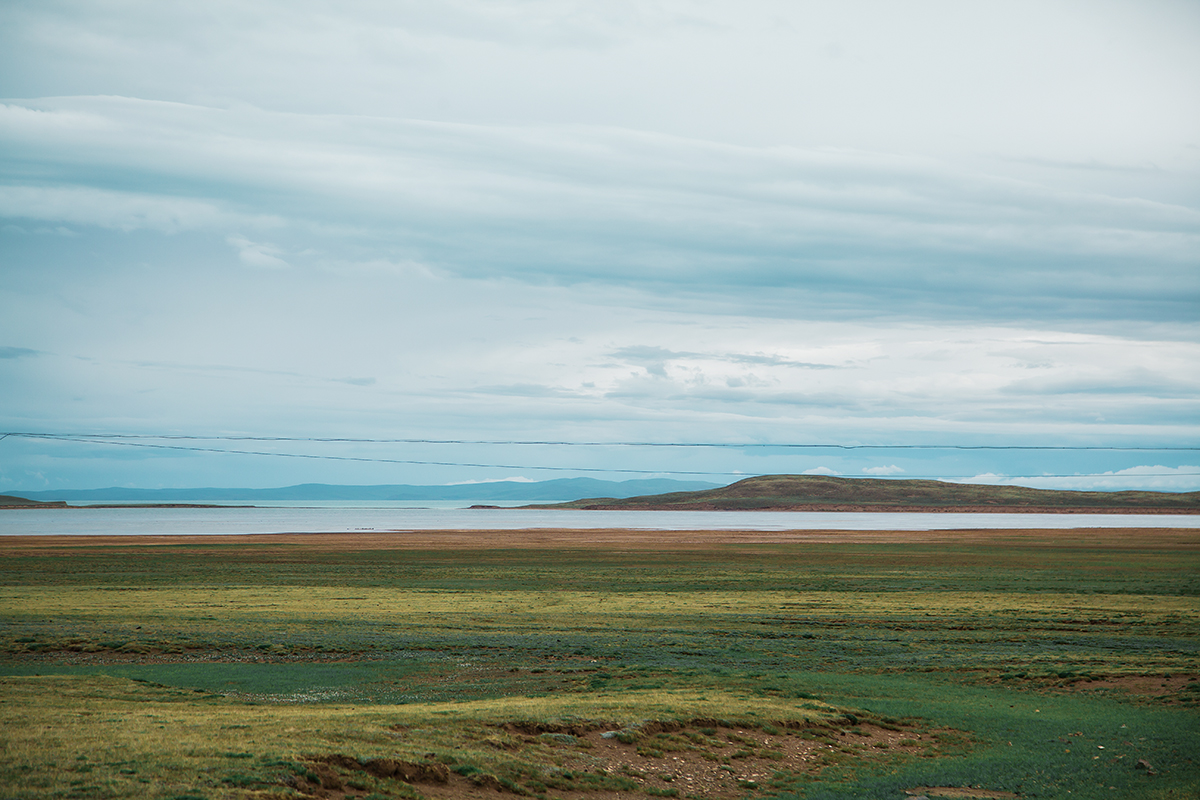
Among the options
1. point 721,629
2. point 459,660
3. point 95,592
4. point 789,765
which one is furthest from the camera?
point 95,592

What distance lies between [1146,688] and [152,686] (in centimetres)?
2252

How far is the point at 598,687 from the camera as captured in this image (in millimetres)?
19781

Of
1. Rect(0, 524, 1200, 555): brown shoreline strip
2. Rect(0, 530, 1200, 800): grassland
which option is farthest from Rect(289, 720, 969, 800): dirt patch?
Rect(0, 524, 1200, 555): brown shoreline strip

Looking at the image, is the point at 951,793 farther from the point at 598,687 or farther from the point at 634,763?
the point at 598,687

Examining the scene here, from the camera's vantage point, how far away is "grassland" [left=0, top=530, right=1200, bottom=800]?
40.1 feet

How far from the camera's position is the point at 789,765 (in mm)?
14336

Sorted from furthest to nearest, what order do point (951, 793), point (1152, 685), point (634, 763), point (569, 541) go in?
point (569, 541)
point (1152, 685)
point (634, 763)
point (951, 793)

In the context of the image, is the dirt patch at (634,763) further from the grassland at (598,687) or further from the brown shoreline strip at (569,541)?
the brown shoreline strip at (569,541)

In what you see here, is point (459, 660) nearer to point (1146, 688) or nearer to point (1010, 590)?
point (1146, 688)

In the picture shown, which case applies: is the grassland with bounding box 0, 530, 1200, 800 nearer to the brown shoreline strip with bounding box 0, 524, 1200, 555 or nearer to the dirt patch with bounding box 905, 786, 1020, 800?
the dirt patch with bounding box 905, 786, 1020, 800

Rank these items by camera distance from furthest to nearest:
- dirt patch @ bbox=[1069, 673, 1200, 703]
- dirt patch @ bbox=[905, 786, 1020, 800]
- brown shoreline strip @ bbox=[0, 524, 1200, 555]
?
brown shoreline strip @ bbox=[0, 524, 1200, 555] → dirt patch @ bbox=[1069, 673, 1200, 703] → dirt patch @ bbox=[905, 786, 1020, 800]

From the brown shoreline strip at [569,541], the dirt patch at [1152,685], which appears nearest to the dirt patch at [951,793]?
the dirt patch at [1152,685]

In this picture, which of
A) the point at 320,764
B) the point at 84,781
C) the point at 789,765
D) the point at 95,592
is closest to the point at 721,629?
the point at 789,765

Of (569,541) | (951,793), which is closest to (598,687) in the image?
(951,793)
